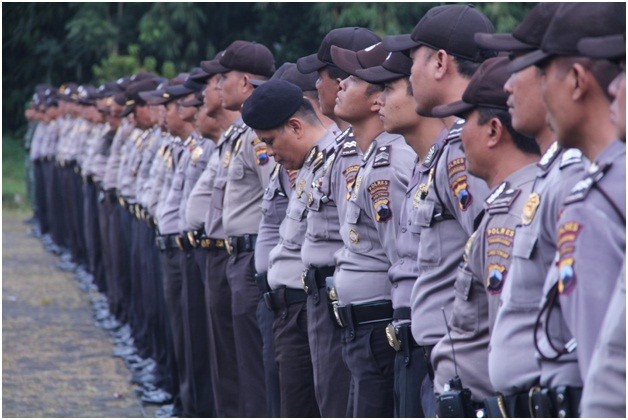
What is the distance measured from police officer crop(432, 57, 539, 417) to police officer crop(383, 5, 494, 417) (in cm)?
28

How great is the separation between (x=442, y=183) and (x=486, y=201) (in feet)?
1.82

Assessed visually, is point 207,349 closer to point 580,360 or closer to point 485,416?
point 485,416

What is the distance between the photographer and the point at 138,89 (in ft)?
39.4

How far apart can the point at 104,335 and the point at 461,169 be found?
822cm

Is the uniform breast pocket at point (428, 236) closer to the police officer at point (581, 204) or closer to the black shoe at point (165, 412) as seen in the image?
the police officer at point (581, 204)

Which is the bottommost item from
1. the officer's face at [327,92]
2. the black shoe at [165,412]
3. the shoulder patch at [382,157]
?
the black shoe at [165,412]

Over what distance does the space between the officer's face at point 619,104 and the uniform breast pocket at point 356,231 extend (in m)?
2.30

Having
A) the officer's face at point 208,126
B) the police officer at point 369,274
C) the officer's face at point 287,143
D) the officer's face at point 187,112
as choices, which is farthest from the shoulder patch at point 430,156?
the officer's face at point 187,112

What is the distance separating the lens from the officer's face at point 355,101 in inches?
203

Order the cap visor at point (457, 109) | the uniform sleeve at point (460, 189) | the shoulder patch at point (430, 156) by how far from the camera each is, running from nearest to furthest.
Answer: the cap visor at point (457, 109) < the uniform sleeve at point (460, 189) < the shoulder patch at point (430, 156)

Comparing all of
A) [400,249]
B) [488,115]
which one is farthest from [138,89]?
[488,115]

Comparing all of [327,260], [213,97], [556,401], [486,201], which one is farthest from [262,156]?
[556,401]

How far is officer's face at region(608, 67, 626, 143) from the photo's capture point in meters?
2.65

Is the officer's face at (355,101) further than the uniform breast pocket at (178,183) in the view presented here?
No
